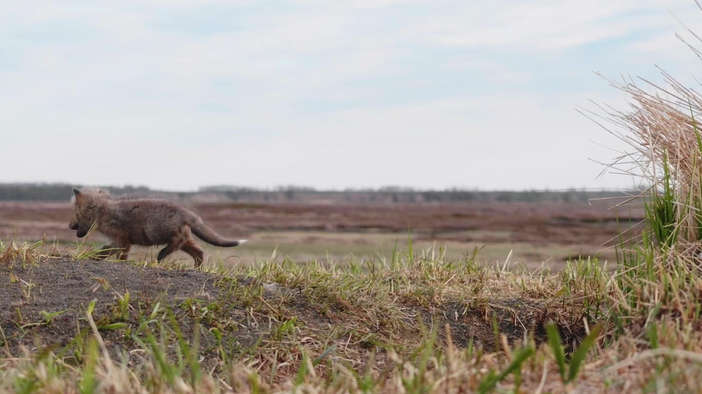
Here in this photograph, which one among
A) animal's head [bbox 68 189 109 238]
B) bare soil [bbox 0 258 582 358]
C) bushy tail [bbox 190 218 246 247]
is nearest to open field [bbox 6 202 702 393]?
bare soil [bbox 0 258 582 358]

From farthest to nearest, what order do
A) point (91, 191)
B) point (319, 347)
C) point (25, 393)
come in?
point (91, 191) → point (319, 347) → point (25, 393)

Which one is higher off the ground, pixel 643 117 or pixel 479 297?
pixel 643 117

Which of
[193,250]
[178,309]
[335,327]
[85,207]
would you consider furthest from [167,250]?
[335,327]

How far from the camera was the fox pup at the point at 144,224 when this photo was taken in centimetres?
659

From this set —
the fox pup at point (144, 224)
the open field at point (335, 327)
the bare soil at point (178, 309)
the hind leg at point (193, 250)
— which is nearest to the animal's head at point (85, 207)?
the fox pup at point (144, 224)

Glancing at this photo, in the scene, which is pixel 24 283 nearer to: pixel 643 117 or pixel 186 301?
pixel 186 301

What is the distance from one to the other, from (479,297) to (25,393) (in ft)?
9.82

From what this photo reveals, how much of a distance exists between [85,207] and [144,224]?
0.74 metres

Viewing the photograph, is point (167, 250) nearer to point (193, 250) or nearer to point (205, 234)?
point (193, 250)

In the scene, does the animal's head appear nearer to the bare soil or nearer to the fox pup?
the fox pup

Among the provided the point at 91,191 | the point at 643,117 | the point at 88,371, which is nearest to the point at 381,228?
the point at 91,191

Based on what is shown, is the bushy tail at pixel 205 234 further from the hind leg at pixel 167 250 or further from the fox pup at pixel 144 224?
the hind leg at pixel 167 250

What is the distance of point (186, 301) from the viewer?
13.5 ft

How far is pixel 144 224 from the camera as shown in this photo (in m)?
6.60
